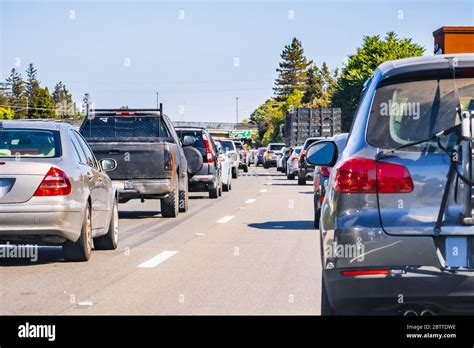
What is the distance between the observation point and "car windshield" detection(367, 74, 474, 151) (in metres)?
6.21

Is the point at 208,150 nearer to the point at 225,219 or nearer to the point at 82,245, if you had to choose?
the point at 225,219

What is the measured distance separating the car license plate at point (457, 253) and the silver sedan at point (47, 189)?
6540 mm

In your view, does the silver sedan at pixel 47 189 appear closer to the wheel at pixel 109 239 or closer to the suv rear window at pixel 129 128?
the wheel at pixel 109 239

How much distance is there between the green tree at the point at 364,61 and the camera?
103 m

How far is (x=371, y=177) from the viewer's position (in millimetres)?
6270

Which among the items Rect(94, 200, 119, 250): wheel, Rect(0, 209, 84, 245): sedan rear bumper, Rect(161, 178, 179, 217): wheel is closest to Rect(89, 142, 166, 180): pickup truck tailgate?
Rect(161, 178, 179, 217): wheel

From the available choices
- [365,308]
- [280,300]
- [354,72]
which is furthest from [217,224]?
[354,72]

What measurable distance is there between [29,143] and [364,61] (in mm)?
97425

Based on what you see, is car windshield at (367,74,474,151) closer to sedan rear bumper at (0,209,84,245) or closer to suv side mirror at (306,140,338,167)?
suv side mirror at (306,140,338,167)

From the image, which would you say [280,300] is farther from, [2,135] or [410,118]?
[2,135]

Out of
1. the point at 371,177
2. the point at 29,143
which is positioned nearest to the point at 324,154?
the point at 371,177

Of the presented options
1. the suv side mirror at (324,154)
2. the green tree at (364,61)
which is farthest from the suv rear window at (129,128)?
the green tree at (364,61)
